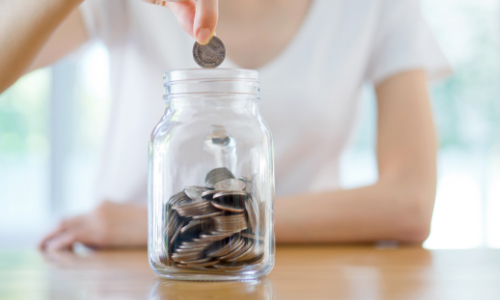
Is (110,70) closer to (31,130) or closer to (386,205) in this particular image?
(386,205)

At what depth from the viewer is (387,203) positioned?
930 millimetres

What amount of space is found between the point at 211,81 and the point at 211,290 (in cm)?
20

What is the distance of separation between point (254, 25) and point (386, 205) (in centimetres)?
53

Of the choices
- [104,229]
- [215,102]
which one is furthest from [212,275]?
[104,229]

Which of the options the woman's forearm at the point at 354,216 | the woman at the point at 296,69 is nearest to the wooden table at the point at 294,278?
the woman's forearm at the point at 354,216

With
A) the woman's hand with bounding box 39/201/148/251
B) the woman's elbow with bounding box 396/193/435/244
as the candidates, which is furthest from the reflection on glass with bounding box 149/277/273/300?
the woman's elbow with bounding box 396/193/435/244

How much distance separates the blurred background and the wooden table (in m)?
2.13

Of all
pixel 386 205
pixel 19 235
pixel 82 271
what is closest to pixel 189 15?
pixel 82 271

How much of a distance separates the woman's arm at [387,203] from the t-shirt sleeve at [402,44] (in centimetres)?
13

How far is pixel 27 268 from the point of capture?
59 cm

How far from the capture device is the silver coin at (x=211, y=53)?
57cm

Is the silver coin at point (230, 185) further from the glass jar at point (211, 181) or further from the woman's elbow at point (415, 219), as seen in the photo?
the woman's elbow at point (415, 219)

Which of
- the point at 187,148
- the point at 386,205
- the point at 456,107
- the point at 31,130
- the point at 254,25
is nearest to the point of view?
the point at 187,148

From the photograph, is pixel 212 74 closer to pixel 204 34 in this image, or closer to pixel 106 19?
pixel 204 34
